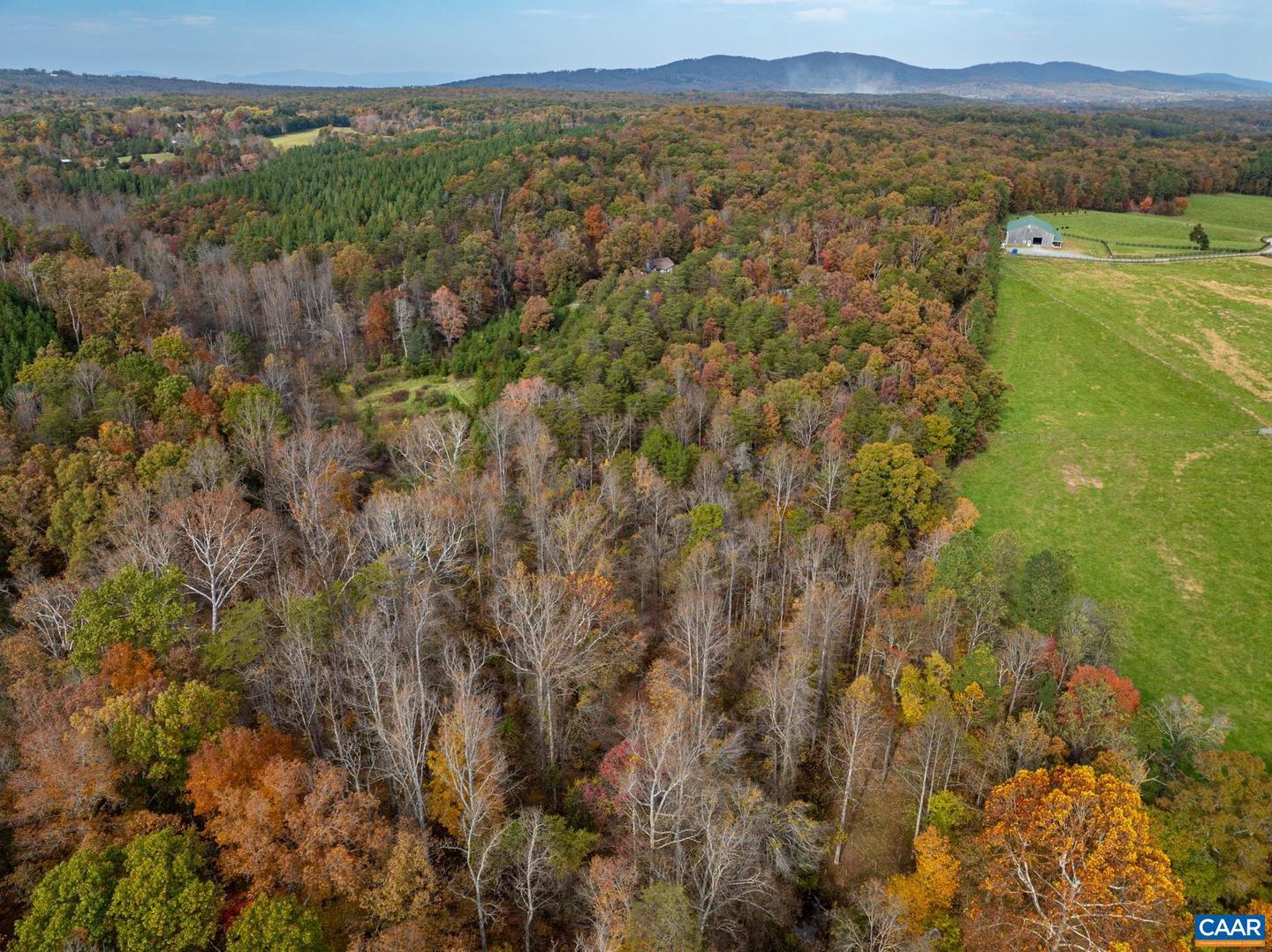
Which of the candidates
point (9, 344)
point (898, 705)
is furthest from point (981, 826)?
point (9, 344)

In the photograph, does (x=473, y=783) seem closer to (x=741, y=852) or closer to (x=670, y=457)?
(x=741, y=852)

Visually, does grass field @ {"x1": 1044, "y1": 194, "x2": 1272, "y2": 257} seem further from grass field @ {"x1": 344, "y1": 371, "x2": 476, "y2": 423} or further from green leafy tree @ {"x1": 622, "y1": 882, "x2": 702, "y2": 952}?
green leafy tree @ {"x1": 622, "y1": 882, "x2": 702, "y2": 952}

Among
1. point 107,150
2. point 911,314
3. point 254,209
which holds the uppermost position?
point 107,150

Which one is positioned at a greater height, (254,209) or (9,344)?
(254,209)

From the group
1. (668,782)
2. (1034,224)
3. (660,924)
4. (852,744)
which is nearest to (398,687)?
(668,782)

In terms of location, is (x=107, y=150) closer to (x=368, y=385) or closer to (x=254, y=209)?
(x=254, y=209)
